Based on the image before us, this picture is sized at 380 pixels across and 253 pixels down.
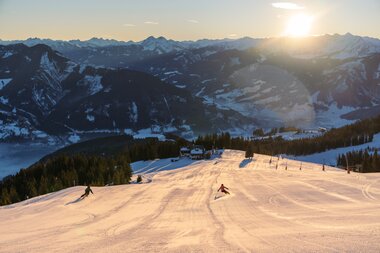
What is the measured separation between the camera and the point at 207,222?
2855cm

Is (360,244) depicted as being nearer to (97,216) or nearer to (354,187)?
(97,216)

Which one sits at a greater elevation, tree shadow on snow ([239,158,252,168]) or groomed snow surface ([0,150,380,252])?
groomed snow surface ([0,150,380,252])

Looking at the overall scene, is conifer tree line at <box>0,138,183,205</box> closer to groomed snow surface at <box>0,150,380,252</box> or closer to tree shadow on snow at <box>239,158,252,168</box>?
tree shadow on snow at <box>239,158,252,168</box>

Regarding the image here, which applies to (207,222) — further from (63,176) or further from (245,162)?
(245,162)

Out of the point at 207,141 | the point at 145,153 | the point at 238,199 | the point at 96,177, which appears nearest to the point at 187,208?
the point at 238,199

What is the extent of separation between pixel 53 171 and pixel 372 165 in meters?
106

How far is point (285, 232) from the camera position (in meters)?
22.9

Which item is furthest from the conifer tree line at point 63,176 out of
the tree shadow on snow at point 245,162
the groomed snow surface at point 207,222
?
the groomed snow surface at point 207,222

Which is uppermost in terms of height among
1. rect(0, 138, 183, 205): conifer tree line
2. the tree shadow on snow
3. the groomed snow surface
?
the groomed snow surface

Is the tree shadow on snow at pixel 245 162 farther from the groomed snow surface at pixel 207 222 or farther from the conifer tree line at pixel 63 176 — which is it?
the groomed snow surface at pixel 207 222

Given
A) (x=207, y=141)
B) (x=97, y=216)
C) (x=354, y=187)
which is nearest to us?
(x=97, y=216)

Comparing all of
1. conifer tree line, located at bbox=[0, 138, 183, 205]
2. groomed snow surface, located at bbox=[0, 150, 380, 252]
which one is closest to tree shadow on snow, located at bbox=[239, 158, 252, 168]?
conifer tree line, located at bbox=[0, 138, 183, 205]

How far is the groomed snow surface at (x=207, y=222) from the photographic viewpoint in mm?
20516

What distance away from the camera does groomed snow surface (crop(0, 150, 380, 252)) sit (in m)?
20.5
